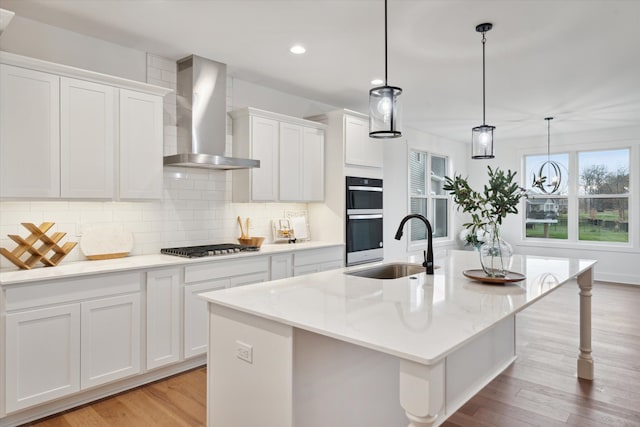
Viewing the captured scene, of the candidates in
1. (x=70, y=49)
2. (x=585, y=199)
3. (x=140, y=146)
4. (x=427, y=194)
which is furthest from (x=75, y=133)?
(x=585, y=199)

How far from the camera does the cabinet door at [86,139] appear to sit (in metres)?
2.86

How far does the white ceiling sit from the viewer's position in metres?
2.81

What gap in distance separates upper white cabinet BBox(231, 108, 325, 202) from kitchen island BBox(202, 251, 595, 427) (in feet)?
6.81

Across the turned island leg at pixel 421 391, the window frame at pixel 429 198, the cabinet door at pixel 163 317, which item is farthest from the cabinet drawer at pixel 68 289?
the window frame at pixel 429 198

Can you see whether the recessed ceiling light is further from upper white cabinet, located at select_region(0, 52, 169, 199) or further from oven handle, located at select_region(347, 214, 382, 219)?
oven handle, located at select_region(347, 214, 382, 219)

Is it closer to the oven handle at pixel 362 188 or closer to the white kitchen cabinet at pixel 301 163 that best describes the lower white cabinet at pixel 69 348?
the white kitchen cabinet at pixel 301 163

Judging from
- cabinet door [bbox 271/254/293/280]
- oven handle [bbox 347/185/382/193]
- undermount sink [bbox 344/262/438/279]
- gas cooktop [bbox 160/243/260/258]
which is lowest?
cabinet door [bbox 271/254/293/280]

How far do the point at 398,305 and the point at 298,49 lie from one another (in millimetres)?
2574

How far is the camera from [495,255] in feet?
7.61

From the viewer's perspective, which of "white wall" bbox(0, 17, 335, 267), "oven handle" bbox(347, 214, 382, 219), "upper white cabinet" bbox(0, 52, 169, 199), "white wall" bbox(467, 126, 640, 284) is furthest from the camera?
"white wall" bbox(467, 126, 640, 284)

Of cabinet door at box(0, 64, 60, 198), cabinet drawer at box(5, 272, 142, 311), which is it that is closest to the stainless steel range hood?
cabinet door at box(0, 64, 60, 198)

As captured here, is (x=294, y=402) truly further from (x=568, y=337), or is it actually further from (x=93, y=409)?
(x=568, y=337)

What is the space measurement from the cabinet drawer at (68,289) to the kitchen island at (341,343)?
1231 millimetres

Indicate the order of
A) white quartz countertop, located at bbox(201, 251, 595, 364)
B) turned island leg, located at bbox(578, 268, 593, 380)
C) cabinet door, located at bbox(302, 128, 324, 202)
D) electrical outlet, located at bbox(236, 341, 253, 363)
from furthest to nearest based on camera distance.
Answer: cabinet door, located at bbox(302, 128, 324, 202), turned island leg, located at bbox(578, 268, 593, 380), electrical outlet, located at bbox(236, 341, 253, 363), white quartz countertop, located at bbox(201, 251, 595, 364)
